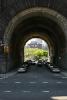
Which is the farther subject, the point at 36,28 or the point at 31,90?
the point at 36,28

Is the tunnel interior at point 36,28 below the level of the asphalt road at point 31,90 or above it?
above

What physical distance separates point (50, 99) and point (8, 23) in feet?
131

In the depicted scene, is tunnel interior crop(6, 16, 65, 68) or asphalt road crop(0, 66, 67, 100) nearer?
asphalt road crop(0, 66, 67, 100)

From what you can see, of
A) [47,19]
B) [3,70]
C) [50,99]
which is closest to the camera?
[50,99]

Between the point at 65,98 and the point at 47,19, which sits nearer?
the point at 65,98

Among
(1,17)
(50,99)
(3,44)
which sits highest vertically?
(1,17)

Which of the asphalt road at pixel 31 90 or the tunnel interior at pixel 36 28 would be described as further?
the tunnel interior at pixel 36 28

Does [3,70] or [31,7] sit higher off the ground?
[31,7]

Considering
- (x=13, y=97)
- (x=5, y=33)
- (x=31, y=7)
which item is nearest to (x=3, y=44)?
(x=5, y=33)

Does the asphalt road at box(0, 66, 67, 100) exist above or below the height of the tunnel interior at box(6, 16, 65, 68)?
below

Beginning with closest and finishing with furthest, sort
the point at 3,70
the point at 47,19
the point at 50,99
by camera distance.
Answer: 1. the point at 50,99
2. the point at 3,70
3. the point at 47,19

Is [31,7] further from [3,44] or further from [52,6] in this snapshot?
[3,44]

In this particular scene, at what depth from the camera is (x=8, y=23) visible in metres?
62.5

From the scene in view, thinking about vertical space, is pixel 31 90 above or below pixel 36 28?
below
